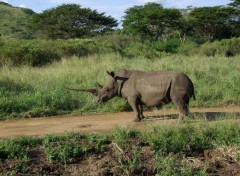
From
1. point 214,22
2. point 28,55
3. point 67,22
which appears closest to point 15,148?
point 28,55

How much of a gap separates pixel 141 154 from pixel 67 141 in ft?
3.77

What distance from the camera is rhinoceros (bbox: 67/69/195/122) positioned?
8.43 metres

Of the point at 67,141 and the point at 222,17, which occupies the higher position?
the point at 222,17

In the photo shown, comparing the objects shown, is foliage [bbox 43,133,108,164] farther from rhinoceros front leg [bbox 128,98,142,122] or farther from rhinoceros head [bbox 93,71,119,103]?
rhinoceros head [bbox 93,71,119,103]

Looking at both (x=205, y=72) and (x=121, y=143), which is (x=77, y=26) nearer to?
(x=205, y=72)

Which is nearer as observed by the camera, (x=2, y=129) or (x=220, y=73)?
(x=2, y=129)

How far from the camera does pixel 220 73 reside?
14211 millimetres

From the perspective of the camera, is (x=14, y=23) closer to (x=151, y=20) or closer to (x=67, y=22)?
(x=67, y=22)

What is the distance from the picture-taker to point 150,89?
867 centimetres

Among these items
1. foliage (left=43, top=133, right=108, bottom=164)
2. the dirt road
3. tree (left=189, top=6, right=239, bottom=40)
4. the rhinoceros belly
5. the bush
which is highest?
tree (left=189, top=6, right=239, bottom=40)

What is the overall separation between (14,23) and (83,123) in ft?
132

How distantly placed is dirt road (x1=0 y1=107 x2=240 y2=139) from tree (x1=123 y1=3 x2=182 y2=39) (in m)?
28.4

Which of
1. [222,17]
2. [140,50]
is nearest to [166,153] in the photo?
[140,50]

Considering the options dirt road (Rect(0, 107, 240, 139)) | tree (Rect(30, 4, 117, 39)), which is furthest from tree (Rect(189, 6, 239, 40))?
dirt road (Rect(0, 107, 240, 139))
